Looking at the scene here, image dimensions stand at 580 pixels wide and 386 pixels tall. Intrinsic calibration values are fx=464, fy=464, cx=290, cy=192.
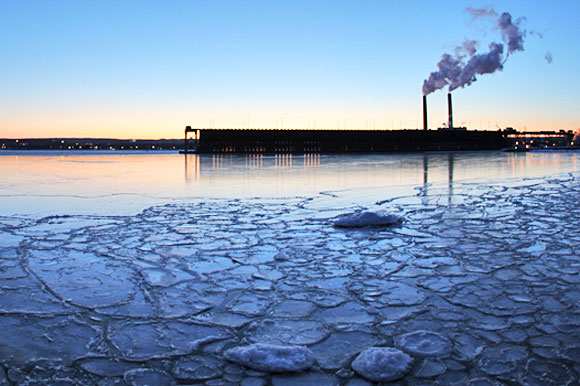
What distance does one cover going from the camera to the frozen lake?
2309 mm

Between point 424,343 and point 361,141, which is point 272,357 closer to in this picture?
point 424,343

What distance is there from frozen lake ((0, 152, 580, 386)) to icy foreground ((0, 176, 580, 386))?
1cm

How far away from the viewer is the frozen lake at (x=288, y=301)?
7.57 feet

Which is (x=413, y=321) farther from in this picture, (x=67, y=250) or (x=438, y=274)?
(x=67, y=250)

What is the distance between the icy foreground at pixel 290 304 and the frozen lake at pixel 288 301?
1 cm

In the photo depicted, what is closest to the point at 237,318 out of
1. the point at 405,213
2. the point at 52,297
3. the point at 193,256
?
the point at 52,297

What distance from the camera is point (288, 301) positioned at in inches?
129

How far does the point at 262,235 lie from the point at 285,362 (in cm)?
339

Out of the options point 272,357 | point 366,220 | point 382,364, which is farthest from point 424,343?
point 366,220

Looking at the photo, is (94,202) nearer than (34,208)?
No

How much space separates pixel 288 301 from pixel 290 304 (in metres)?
0.06

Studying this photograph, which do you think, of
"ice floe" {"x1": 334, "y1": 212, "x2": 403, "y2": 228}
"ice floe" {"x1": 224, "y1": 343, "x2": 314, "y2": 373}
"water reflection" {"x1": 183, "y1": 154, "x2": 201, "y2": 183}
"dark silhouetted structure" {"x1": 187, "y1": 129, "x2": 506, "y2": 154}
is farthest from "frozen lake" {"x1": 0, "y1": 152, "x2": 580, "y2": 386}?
"dark silhouetted structure" {"x1": 187, "y1": 129, "x2": 506, "y2": 154}

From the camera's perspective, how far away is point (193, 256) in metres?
4.62

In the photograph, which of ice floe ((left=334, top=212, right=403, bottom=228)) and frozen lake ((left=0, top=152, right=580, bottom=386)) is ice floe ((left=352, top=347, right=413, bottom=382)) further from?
ice floe ((left=334, top=212, right=403, bottom=228))
